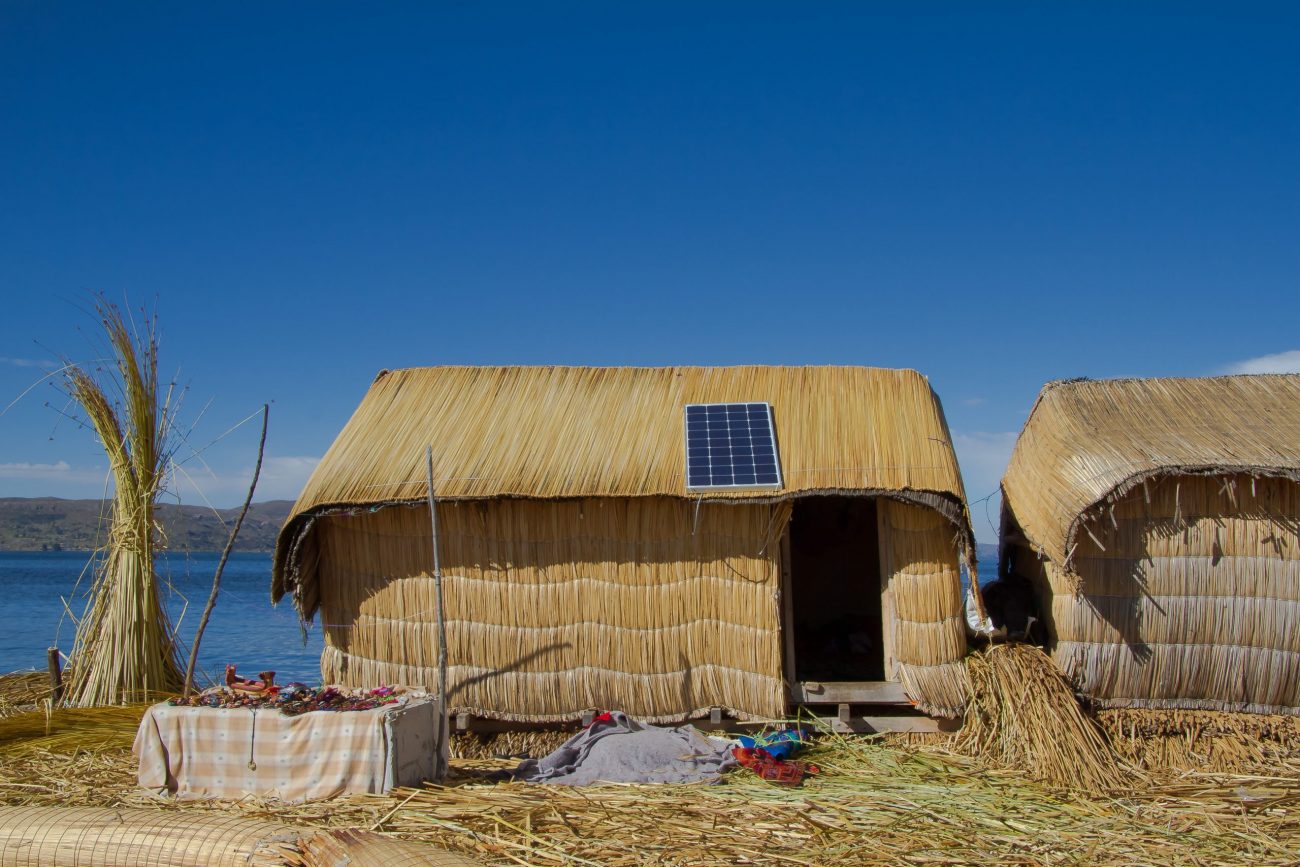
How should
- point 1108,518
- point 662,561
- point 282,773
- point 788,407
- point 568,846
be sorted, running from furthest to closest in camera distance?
point 788,407 < point 662,561 < point 1108,518 < point 282,773 < point 568,846

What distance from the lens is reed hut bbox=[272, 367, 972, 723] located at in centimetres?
888

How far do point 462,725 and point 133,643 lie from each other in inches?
126

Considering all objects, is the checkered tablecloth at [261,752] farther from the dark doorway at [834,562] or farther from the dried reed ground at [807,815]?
the dark doorway at [834,562]

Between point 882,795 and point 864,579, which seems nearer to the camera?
point 882,795

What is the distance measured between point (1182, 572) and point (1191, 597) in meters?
0.23

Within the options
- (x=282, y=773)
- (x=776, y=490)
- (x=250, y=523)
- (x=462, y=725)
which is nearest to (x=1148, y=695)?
(x=776, y=490)

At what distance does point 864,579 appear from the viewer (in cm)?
1362

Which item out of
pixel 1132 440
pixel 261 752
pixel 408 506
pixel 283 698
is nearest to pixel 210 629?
pixel 408 506

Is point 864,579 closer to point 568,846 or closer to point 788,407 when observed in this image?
point 788,407

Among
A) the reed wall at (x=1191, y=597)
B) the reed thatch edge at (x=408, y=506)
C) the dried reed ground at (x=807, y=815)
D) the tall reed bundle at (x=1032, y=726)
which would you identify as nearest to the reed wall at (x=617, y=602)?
the reed thatch edge at (x=408, y=506)

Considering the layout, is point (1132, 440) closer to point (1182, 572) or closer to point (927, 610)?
point (1182, 572)

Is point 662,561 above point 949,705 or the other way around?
above

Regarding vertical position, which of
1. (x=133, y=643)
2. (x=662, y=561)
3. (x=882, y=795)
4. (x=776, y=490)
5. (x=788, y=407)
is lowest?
(x=882, y=795)

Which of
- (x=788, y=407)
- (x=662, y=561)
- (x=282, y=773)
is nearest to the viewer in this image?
(x=282, y=773)
